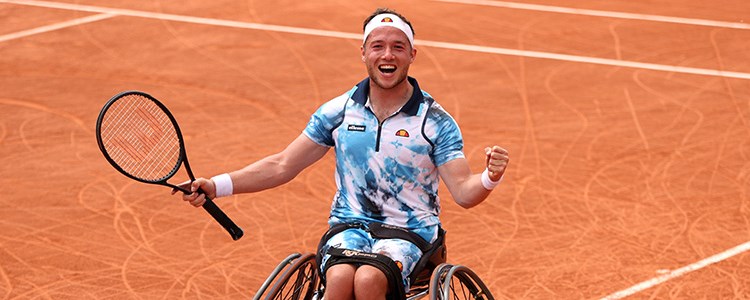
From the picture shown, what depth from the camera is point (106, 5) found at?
16.3m

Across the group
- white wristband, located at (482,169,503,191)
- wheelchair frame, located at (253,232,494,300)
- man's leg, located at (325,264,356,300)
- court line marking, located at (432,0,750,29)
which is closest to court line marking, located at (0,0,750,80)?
court line marking, located at (432,0,750,29)

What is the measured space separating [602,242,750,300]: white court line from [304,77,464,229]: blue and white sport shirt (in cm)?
235

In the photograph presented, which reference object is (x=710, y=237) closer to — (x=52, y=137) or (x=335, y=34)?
(x=52, y=137)

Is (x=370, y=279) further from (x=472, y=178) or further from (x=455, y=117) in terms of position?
(x=455, y=117)

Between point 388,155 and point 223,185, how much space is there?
2.72 feet

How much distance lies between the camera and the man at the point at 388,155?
6195mm

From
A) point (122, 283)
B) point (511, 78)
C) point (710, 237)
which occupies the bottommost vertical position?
point (122, 283)

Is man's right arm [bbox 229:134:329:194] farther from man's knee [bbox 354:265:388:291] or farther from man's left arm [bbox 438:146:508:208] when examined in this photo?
man's knee [bbox 354:265:388:291]

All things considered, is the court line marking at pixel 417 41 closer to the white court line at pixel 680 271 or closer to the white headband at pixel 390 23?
the white court line at pixel 680 271

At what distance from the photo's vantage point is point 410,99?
20.8 ft

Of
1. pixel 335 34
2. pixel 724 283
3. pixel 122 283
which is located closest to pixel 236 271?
pixel 122 283

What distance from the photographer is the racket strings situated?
766 centimetres

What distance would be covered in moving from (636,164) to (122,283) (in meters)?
4.51

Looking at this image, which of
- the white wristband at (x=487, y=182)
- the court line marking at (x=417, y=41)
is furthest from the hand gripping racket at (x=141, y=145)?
the court line marking at (x=417, y=41)
